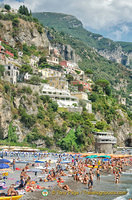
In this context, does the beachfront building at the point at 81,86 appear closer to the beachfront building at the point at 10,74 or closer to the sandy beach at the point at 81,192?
the beachfront building at the point at 10,74

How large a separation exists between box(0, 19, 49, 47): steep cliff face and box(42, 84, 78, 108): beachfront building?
3020 centimetres

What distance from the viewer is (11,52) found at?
84875 millimetres

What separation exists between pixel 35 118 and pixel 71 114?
38.7 feet

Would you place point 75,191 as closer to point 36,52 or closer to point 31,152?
point 31,152

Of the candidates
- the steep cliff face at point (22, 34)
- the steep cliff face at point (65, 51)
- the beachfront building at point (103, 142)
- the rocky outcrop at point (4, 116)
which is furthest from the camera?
the steep cliff face at point (65, 51)

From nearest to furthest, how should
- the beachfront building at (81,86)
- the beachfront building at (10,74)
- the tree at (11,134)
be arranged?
the tree at (11,134)
the beachfront building at (10,74)
the beachfront building at (81,86)

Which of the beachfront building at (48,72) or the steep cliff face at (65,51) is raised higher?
the steep cliff face at (65,51)

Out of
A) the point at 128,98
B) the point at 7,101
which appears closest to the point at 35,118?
the point at 7,101

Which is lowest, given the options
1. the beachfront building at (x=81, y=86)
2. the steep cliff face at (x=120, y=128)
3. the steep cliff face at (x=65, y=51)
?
the steep cliff face at (x=120, y=128)

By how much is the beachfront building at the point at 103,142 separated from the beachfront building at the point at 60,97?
1173 centimetres

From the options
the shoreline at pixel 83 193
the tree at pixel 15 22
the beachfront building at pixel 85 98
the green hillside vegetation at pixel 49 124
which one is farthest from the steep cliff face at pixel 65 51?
the shoreline at pixel 83 193

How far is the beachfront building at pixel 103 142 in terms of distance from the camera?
Result: 61.3m

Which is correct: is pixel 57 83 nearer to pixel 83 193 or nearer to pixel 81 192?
pixel 81 192

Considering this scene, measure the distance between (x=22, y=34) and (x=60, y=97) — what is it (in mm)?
37833
